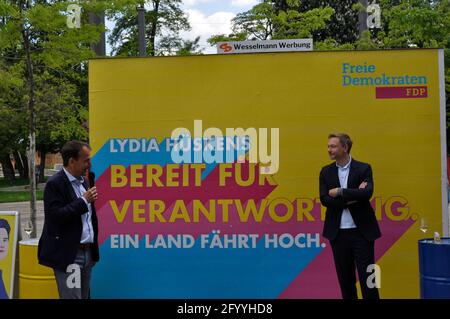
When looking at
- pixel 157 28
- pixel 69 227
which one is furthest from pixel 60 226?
pixel 157 28

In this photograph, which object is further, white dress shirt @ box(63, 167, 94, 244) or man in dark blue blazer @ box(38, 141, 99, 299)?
white dress shirt @ box(63, 167, 94, 244)

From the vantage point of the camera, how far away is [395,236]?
570cm

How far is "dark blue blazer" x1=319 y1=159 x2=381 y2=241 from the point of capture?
4.80 metres

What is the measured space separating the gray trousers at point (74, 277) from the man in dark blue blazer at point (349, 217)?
6.85 ft

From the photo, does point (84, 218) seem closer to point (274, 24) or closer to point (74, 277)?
point (74, 277)

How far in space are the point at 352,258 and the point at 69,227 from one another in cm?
245

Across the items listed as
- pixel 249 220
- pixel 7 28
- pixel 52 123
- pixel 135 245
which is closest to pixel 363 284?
pixel 249 220

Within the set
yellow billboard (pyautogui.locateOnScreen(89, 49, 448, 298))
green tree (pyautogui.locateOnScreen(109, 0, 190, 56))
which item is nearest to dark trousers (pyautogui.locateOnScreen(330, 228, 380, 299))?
yellow billboard (pyautogui.locateOnScreen(89, 49, 448, 298))

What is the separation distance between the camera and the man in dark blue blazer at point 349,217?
4.86 m

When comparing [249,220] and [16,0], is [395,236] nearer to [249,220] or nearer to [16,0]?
[249,220]

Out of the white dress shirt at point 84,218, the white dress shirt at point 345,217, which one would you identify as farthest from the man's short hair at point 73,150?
the white dress shirt at point 345,217

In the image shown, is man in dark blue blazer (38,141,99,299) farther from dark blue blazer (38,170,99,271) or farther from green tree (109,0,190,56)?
green tree (109,0,190,56)

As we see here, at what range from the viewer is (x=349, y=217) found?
4934 millimetres
